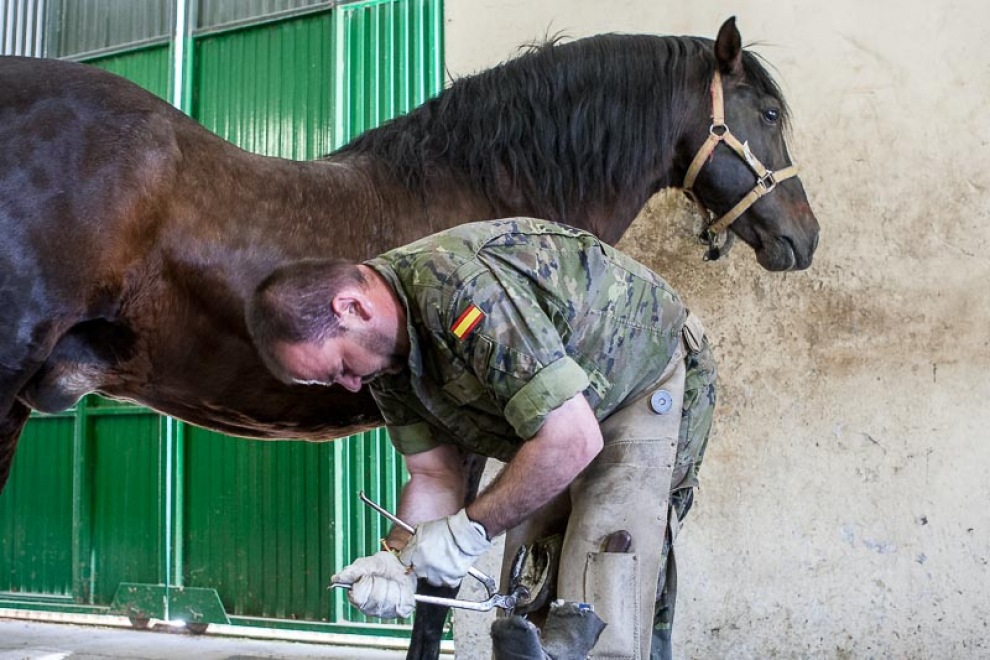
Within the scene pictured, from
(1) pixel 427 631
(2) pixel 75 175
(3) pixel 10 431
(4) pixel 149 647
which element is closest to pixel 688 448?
(1) pixel 427 631

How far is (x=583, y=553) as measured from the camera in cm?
188

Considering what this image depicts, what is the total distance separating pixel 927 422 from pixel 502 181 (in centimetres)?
172

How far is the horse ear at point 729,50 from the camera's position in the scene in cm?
280

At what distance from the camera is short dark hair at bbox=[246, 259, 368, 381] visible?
1.59 meters

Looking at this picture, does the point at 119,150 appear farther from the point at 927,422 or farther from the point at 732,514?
the point at 927,422

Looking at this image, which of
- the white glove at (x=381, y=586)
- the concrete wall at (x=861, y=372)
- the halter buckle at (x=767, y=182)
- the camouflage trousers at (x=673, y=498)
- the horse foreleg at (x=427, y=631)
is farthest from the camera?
the concrete wall at (x=861, y=372)

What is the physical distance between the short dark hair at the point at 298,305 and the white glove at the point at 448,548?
0.38 metres

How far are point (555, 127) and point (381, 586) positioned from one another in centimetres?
150

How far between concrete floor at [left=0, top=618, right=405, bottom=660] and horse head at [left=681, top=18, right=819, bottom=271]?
2.34 metres

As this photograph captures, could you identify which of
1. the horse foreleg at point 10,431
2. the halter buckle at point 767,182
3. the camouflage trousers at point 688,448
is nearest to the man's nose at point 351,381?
the camouflage trousers at point 688,448

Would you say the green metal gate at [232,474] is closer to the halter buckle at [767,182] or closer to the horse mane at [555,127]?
the horse mane at [555,127]

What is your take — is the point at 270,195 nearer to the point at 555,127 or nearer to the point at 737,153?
the point at 555,127

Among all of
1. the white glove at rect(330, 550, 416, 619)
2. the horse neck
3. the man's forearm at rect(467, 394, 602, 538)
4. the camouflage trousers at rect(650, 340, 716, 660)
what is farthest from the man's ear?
the horse neck

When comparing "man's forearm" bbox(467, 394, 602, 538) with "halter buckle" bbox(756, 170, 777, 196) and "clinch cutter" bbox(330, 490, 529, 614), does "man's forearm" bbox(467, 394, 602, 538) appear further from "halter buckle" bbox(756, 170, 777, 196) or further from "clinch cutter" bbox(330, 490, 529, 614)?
"halter buckle" bbox(756, 170, 777, 196)
